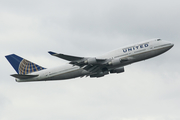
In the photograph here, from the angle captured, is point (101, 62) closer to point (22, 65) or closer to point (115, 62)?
point (115, 62)

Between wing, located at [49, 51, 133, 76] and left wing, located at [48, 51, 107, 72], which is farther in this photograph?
wing, located at [49, 51, 133, 76]

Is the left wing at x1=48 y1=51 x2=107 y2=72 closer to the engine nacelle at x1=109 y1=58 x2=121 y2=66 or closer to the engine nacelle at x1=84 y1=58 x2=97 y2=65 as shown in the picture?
the engine nacelle at x1=84 y1=58 x2=97 y2=65

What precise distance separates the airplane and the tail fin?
1.06m

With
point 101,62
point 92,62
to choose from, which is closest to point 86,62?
point 92,62

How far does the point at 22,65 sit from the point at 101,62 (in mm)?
20570

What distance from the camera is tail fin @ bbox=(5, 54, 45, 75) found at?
65.2 metres

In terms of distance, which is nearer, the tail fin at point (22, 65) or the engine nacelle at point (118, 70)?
the engine nacelle at point (118, 70)

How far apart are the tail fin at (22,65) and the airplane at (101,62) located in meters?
1.06

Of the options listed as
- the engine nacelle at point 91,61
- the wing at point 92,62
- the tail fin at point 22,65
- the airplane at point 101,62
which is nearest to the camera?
the wing at point 92,62

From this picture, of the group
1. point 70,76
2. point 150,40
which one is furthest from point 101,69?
point 150,40

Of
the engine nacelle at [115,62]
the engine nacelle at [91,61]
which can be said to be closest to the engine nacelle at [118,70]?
the engine nacelle at [115,62]

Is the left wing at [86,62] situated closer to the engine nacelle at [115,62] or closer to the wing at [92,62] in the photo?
the wing at [92,62]

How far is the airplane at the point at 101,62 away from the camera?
5522cm

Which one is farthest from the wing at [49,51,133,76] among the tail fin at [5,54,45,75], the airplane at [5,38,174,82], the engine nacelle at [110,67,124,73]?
the tail fin at [5,54,45,75]
